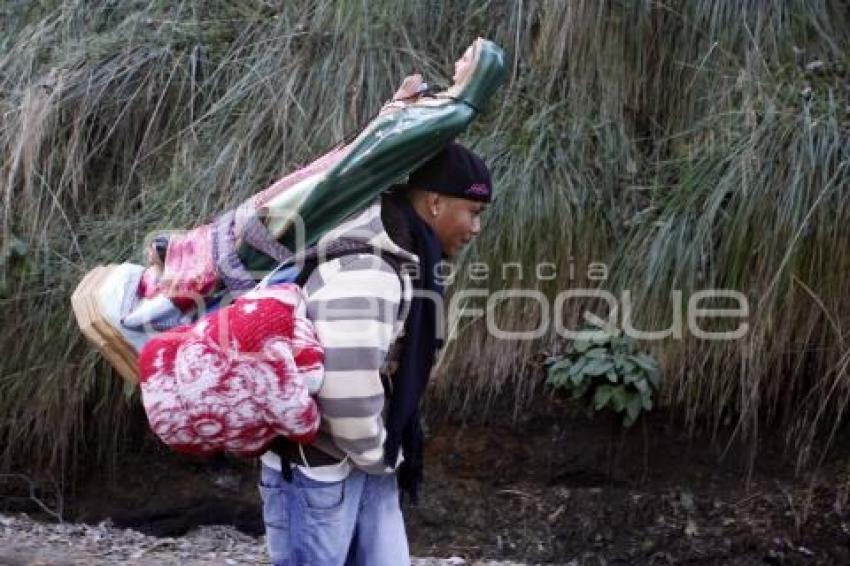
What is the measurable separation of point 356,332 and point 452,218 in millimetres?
473

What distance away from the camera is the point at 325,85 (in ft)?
23.0

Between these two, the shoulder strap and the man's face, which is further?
the man's face

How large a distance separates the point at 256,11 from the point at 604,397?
3122mm

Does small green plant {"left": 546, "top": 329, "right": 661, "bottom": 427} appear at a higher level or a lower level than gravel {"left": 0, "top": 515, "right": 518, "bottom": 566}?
higher

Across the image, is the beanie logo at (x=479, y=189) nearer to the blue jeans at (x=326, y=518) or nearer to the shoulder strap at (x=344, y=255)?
the shoulder strap at (x=344, y=255)

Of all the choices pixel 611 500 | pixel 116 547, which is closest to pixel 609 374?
pixel 611 500

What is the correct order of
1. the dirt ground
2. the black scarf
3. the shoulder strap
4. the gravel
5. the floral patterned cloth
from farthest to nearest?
the dirt ground < the gravel < the black scarf < the shoulder strap < the floral patterned cloth

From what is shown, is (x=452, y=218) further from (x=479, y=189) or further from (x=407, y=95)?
(x=407, y=95)

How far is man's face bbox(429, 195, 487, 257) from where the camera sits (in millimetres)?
3146

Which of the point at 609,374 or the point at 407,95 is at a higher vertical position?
the point at 407,95

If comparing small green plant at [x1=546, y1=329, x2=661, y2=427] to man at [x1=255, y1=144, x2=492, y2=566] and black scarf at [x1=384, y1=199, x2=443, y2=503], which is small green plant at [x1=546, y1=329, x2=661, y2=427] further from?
black scarf at [x1=384, y1=199, x2=443, y2=503]

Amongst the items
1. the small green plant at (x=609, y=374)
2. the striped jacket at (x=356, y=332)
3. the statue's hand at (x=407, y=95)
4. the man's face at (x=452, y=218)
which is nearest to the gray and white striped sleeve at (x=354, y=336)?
the striped jacket at (x=356, y=332)

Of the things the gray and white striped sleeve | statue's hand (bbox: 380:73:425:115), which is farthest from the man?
statue's hand (bbox: 380:73:425:115)

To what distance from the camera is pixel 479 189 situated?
10.4 feet
